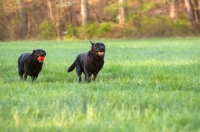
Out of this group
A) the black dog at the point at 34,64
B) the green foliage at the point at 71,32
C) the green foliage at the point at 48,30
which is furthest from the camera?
the green foliage at the point at 48,30

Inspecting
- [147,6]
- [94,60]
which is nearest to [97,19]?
[147,6]

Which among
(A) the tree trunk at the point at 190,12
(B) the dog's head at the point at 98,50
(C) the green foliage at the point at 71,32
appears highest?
(B) the dog's head at the point at 98,50

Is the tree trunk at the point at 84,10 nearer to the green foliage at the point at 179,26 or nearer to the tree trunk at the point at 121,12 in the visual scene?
the tree trunk at the point at 121,12

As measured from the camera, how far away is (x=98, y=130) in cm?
344

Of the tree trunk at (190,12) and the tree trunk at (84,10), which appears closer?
the tree trunk at (190,12)

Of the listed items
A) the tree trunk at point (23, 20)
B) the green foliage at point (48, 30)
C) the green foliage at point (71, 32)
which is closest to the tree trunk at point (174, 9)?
the green foliage at point (71, 32)

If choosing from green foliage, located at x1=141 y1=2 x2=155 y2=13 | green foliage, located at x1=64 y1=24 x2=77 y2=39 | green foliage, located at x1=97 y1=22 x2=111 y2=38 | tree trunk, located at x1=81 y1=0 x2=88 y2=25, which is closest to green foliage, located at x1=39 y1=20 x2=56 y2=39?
green foliage, located at x1=64 y1=24 x2=77 y2=39

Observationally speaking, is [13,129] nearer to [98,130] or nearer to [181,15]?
[98,130]

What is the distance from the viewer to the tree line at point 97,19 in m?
37.3

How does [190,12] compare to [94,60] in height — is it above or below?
below

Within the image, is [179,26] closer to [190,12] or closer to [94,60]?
[190,12]

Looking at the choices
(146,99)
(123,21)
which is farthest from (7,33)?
(146,99)

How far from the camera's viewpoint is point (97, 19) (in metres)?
41.8

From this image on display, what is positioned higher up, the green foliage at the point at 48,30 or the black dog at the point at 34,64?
the black dog at the point at 34,64
